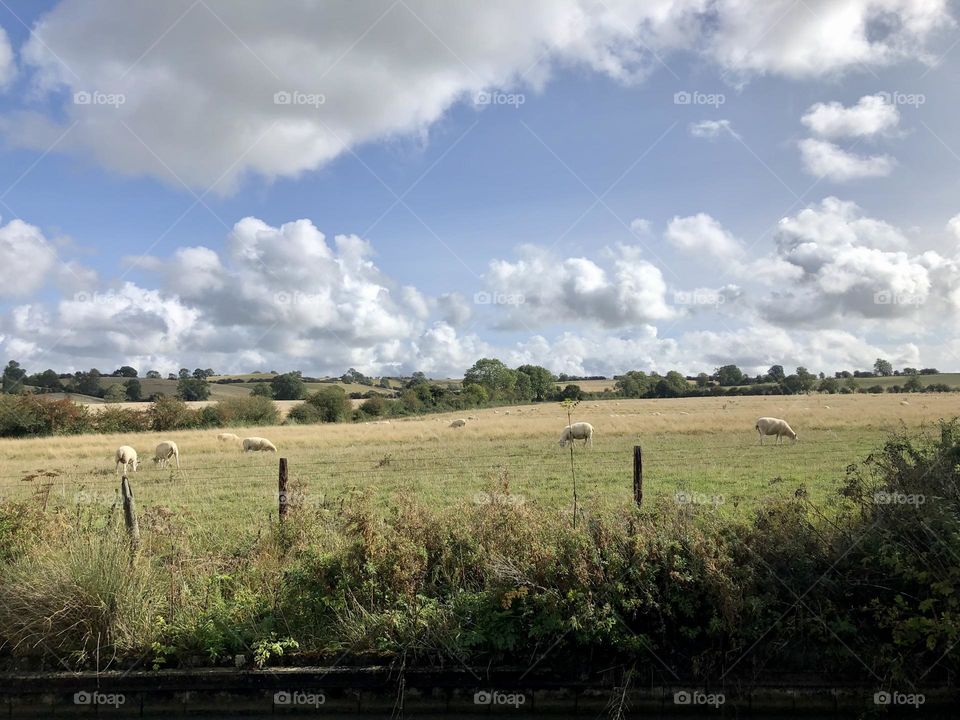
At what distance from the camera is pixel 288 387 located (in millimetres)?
108250

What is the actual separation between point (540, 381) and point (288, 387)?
49988 mm

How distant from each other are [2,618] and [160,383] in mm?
108623

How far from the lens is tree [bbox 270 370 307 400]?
106425mm

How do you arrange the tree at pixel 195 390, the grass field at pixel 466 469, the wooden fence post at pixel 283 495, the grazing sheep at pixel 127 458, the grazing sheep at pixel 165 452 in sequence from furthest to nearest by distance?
the tree at pixel 195 390 → the grazing sheep at pixel 165 452 → the grazing sheep at pixel 127 458 → the grass field at pixel 466 469 → the wooden fence post at pixel 283 495

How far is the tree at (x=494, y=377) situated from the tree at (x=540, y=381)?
21.8ft

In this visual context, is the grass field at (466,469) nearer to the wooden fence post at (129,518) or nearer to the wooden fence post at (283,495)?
the wooden fence post at (283,495)

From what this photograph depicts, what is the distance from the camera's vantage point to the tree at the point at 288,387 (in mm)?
106425

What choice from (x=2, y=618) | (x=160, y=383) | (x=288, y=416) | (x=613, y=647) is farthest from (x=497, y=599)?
(x=160, y=383)

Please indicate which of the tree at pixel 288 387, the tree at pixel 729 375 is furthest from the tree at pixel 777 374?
the tree at pixel 288 387

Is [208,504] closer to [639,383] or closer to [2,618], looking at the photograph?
[2,618]

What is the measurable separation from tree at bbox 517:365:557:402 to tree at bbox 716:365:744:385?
99.9 feet

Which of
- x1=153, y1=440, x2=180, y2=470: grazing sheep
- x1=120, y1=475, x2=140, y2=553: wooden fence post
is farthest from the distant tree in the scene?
x1=120, y1=475, x2=140, y2=553: wooden fence post

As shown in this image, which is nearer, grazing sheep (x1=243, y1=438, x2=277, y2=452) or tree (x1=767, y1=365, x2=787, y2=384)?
grazing sheep (x1=243, y1=438, x2=277, y2=452)

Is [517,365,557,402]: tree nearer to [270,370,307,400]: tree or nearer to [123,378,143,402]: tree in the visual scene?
[270,370,307,400]: tree
